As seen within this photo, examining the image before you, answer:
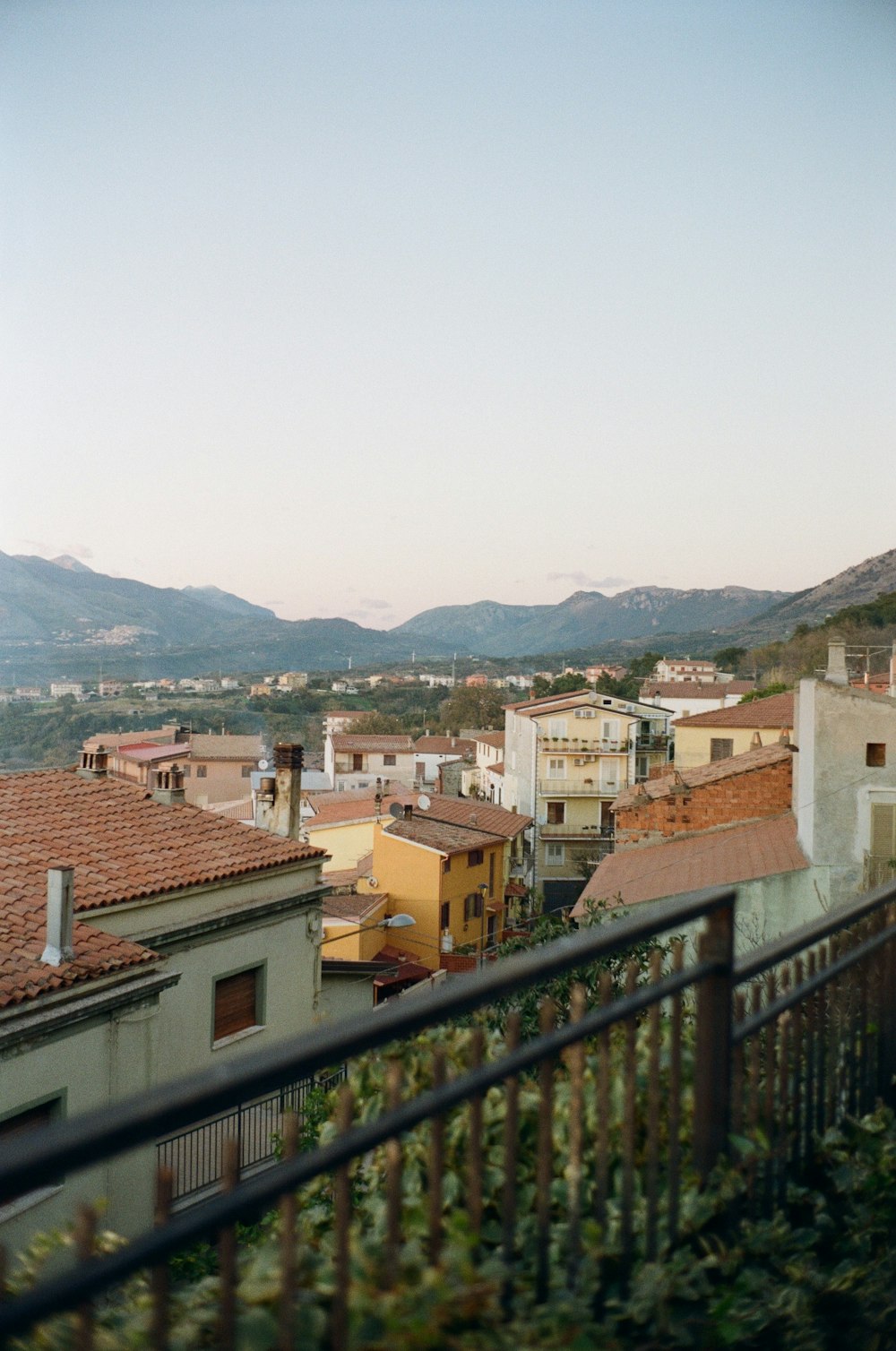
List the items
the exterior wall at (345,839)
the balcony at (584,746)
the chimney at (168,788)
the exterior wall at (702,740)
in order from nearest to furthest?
the chimney at (168,788) → the exterior wall at (345,839) → the exterior wall at (702,740) → the balcony at (584,746)

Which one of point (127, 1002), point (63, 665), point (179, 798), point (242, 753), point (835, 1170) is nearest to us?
point (835, 1170)

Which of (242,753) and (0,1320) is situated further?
(242,753)

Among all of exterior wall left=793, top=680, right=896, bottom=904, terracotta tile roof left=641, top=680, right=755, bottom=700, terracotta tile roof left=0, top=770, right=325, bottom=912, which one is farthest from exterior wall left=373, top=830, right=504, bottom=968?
terracotta tile roof left=641, top=680, right=755, bottom=700

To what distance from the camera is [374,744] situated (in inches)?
2461

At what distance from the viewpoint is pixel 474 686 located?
94.9m

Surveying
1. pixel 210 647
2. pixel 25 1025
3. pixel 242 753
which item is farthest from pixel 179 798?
pixel 210 647

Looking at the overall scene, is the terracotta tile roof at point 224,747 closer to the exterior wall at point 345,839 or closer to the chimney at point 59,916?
the exterior wall at point 345,839

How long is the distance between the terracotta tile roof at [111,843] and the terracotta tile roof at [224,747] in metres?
36.1

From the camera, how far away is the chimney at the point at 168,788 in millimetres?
15314

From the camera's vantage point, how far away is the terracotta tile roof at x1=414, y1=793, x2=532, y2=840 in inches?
1318

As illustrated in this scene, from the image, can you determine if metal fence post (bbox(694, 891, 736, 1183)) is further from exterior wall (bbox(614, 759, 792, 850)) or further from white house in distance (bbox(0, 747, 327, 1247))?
exterior wall (bbox(614, 759, 792, 850))

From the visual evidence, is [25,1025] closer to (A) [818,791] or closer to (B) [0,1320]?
(B) [0,1320]

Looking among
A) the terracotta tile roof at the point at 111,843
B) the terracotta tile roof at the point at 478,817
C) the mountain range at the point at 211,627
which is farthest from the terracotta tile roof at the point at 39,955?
the mountain range at the point at 211,627

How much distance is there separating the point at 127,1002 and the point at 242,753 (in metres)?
43.9
